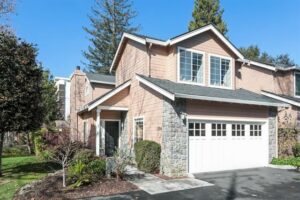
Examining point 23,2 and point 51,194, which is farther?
point 23,2

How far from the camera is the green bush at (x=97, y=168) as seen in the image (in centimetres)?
998

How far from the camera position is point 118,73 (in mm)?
19422

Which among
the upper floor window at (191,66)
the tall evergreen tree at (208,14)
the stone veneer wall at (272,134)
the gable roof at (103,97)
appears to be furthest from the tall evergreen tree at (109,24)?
the stone veneer wall at (272,134)

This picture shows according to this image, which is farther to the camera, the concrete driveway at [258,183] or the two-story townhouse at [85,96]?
the two-story townhouse at [85,96]

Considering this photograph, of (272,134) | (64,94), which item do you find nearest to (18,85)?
(272,134)

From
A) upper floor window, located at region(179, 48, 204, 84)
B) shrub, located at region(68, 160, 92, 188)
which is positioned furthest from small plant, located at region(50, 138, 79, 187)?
upper floor window, located at region(179, 48, 204, 84)

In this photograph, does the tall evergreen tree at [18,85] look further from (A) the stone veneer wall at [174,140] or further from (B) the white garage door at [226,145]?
(B) the white garage door at [226,145]

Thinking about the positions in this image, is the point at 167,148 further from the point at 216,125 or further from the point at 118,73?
the point at 118,73

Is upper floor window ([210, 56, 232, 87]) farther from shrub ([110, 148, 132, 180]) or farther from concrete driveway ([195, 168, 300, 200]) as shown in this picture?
shrub ([110, 148, 132, 180])

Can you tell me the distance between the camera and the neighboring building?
32.6 meters

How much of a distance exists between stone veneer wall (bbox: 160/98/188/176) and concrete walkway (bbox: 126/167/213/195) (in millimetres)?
655

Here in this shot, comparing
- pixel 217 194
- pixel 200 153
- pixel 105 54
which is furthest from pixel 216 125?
pixel 105 54

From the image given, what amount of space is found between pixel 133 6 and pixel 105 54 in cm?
861

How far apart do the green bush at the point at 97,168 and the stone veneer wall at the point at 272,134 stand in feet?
29.7
